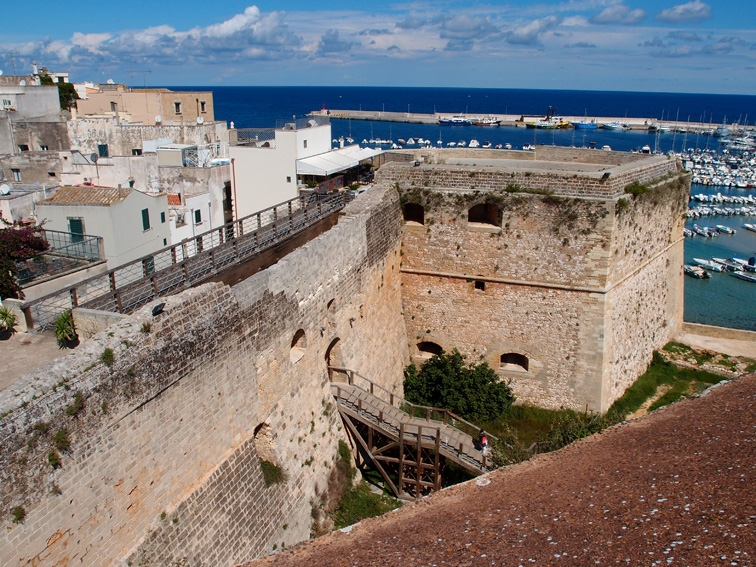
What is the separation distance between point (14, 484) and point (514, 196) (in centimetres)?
1250

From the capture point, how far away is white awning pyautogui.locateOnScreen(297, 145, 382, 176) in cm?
2486

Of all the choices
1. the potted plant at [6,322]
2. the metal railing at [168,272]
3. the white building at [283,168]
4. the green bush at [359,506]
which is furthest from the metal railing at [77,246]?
the green bush at [359,506]

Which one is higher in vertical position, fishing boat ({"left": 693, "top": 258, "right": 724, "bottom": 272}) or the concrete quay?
the concrete quay

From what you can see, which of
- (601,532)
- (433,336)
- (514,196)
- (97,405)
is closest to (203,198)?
(433,336)

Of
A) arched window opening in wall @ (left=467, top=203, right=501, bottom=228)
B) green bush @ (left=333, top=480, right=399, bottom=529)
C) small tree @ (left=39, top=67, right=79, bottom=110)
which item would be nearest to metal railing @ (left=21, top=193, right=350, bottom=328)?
arched window opening in wall @ (left=467, top=203, right=501, bottom=228)

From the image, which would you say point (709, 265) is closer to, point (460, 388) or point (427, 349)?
point (427, 349)

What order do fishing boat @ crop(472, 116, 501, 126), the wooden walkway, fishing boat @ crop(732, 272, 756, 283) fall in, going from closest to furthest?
the wooden walkway
fishing boat @ crop(732, 272, 756, 283)
fishing boat @ crop(472, 116, 501, 126)

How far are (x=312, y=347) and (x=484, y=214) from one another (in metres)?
7.18

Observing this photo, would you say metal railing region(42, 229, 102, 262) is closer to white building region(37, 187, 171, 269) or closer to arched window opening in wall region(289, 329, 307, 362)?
white building region(37, 187, 171, 269)

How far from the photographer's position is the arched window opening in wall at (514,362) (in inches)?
677

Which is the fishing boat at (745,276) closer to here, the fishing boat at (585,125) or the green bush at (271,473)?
the green bush at (271,473)

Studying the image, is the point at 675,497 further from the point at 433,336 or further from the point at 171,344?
the point at 433,336

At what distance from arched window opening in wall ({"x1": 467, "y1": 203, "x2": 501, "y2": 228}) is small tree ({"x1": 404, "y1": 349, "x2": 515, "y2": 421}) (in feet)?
11.6

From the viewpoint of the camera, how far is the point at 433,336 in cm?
1766
